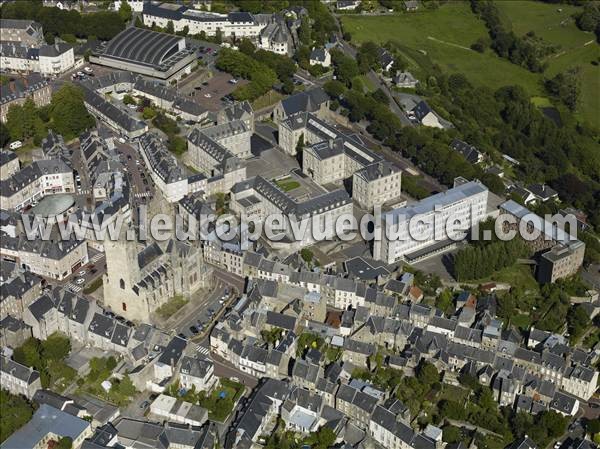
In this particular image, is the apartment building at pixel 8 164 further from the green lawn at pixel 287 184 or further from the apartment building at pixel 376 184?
the apartment building at pixel 376 184

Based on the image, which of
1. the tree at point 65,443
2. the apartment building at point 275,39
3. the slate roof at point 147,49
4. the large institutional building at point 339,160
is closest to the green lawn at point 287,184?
the large institutional building at point 339,160

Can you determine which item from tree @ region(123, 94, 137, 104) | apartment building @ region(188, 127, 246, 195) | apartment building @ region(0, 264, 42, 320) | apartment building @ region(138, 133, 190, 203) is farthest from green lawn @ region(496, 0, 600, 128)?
apartment building @ region(0, 264, 42, 320)

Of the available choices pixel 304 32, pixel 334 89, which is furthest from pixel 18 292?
pixel 304 32

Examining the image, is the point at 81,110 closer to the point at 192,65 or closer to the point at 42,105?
the point at 42,105

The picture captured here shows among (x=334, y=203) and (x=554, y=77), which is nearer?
(x=334, y=203)

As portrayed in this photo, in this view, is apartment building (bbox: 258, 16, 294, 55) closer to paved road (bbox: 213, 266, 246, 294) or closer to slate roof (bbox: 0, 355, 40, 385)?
paved road (bbox: 213, 266, 246, 294)

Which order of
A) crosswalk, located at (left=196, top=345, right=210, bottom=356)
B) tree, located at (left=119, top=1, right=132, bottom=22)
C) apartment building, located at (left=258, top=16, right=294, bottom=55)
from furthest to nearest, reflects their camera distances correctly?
1. tree, located at (left=119, top=1, right=132, bottom=22)
2. apartment building, located at (left=258, top=16, right=294, bottom=55)
3. crosswalk, located at (left=196, top=345, right=210, bottom=356)

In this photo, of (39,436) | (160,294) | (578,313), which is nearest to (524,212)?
(578,313)
